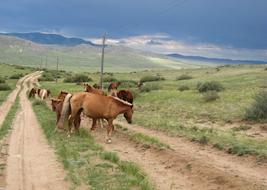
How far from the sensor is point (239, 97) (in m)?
32.7

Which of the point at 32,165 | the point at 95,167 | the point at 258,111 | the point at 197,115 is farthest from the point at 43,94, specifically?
the point at 95,167

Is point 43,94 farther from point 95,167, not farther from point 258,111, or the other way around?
point 95,167

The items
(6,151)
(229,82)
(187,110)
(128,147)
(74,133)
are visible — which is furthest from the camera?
(229,82)

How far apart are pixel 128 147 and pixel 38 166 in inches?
182

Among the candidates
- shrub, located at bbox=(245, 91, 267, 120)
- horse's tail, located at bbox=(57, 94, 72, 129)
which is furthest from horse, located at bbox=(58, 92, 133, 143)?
shrub, located at bbox=(245, 91, 267, 120)

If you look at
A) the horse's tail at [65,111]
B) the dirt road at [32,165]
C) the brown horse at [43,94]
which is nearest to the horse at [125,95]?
the horse's tail at [65,111]

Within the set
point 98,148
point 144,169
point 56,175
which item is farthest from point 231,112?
point 56,175

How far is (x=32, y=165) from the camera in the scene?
13172 millimetres

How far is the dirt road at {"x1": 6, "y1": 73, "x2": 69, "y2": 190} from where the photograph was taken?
11.0 m

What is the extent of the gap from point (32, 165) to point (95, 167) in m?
1.79

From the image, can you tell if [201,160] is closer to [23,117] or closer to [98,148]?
[98,148]

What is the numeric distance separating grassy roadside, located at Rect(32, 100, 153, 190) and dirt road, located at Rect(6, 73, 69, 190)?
30 centimetres

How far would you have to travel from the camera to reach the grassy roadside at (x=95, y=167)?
10.9 meters

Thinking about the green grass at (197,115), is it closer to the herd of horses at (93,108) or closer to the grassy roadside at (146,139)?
the grassy roadside at (146,139)
